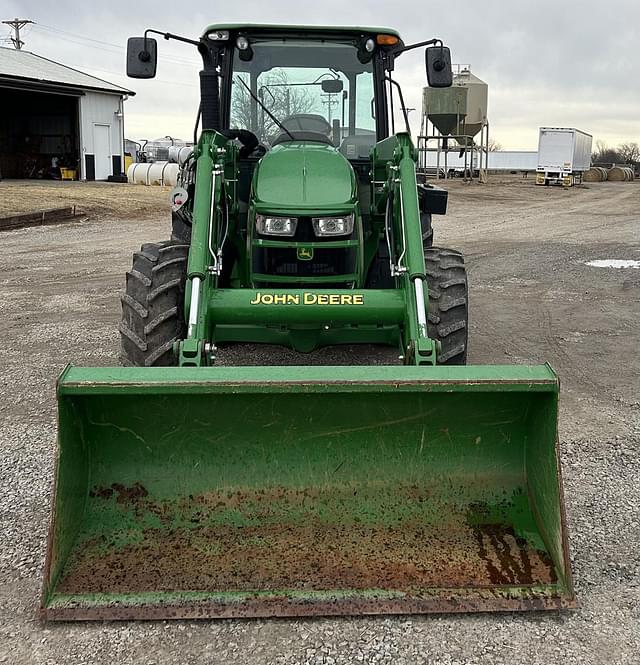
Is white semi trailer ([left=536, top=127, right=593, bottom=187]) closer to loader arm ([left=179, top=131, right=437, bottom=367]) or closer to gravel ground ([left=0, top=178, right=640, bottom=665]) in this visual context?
gravel ground ([left=0, top=178, right=640, bottom=665])

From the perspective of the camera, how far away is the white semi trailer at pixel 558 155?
39156mm

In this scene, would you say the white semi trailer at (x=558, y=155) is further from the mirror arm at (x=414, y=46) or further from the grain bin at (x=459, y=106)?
the mirror arm at (x=414, y=46)

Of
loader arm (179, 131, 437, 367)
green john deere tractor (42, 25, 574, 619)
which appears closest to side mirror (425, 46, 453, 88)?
loader arm (179, 131, 437, 367)

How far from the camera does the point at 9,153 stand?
3397 cm

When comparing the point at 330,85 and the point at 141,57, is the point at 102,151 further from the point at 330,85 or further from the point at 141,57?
the point at 141,57

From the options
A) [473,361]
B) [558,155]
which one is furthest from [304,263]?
[558,155]

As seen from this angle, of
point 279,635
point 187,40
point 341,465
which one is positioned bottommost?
point 279,635

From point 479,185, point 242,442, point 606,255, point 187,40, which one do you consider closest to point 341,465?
point 242,442

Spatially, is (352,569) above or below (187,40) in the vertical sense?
below

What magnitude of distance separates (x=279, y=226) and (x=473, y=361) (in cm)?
218

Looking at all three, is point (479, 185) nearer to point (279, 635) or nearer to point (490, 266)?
point (490, 266)

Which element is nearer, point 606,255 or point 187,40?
point 187,40

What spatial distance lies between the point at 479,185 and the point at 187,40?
31473mm

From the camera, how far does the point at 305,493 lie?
3262 mm
